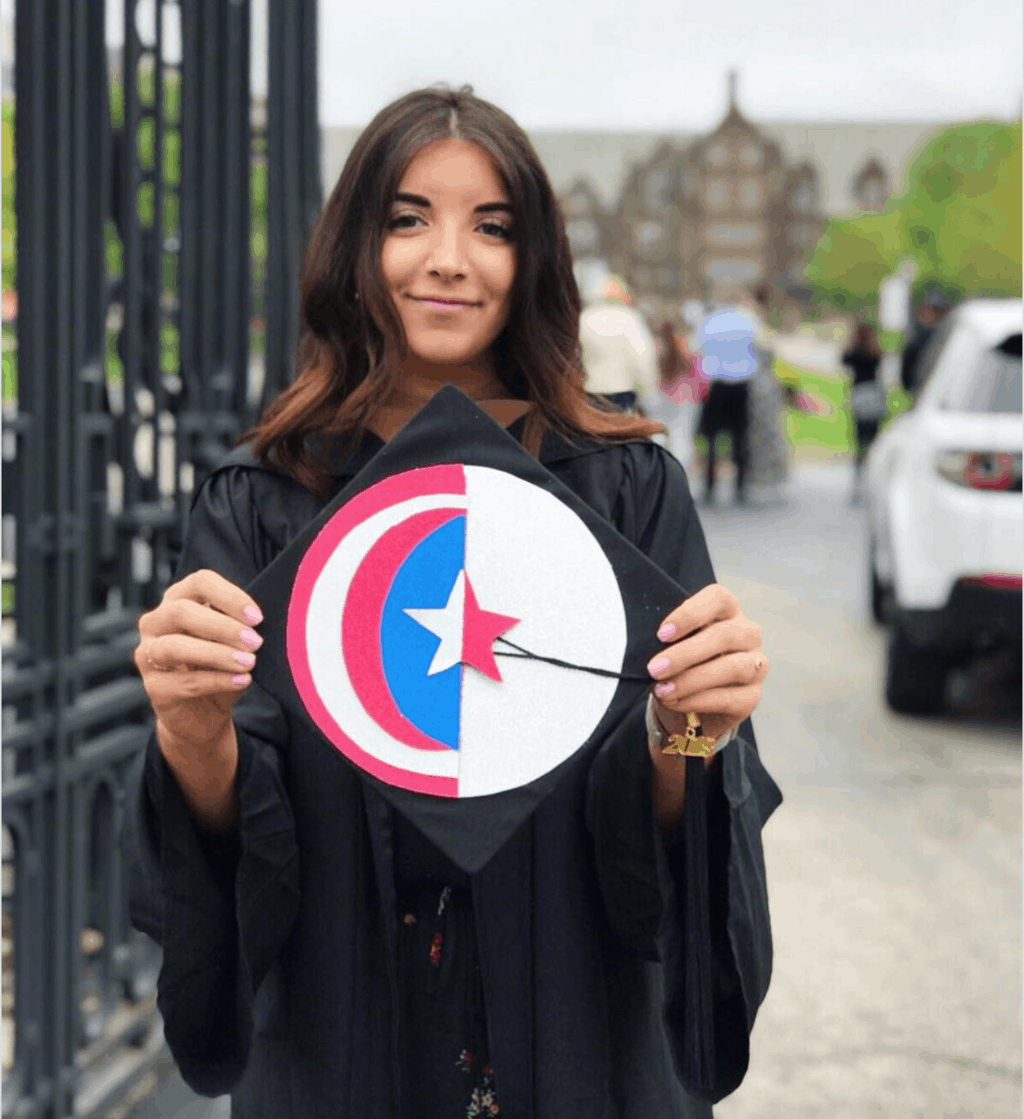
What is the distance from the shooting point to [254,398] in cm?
419

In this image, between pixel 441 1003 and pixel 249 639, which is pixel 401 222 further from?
pixel 441 1003

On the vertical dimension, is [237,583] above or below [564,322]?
below

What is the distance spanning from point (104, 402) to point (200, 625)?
6.29ft

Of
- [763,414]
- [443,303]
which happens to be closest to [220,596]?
[443,303]

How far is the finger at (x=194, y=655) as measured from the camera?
1482 mm

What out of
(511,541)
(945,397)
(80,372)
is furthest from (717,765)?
(945,397)

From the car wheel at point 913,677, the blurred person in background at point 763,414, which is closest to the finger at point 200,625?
the car wheel at point 913,677

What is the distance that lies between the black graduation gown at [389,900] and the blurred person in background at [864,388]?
14.6m

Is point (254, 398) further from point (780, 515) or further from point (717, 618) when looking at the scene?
point (780, 515)

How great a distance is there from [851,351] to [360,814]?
50.9 feet

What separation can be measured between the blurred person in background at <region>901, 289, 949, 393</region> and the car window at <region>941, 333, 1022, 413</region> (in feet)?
8.45

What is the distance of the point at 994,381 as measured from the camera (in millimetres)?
6441

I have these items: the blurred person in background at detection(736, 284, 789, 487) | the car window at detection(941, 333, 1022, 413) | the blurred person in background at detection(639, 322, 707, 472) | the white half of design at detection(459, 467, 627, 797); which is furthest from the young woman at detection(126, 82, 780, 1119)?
the blurred person in background at detection(736, 284, 789, 487)

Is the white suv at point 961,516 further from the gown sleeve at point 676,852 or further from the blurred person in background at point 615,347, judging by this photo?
the gown sleeve at point 676,852
